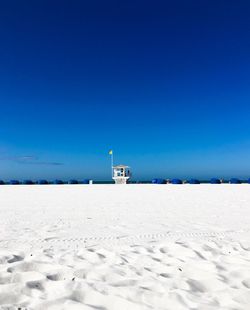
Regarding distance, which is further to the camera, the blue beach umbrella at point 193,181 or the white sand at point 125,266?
the blue beach umbrella at point 193,181

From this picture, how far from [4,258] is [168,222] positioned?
14.1 feet

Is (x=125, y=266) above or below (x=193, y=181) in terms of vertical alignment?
below

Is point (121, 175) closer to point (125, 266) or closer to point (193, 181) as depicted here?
point (193, 181)

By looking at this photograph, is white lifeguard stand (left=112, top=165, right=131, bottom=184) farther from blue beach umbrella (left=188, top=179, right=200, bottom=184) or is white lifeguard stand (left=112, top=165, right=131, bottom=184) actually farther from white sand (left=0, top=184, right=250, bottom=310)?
white sand (left=0, top=184, right=250, bottom=310)

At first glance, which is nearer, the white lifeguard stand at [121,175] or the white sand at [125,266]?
the white sand at [125,266]

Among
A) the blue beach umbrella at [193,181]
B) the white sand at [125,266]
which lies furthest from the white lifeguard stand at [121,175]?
the white sand at [125,266]

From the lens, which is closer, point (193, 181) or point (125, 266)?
point (125, 266)

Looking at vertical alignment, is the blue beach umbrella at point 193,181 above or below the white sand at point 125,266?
above

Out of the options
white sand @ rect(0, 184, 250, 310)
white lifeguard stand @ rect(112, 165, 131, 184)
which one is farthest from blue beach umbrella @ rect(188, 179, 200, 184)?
white sand @ rect(0, 184, 250, 310)

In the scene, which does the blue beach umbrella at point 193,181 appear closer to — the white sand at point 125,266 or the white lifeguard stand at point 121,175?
the white lifeguard stand at point 121,175

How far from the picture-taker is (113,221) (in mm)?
7336

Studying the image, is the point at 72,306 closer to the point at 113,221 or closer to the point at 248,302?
the point at 248,302

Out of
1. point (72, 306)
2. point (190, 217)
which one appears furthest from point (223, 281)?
point (190, 217)

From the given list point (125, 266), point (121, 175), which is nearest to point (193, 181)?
point (121, 175)
